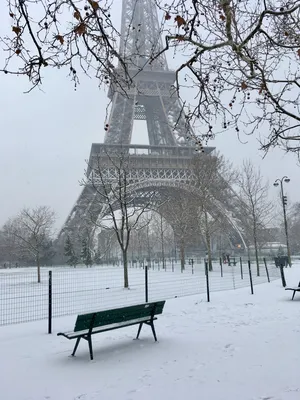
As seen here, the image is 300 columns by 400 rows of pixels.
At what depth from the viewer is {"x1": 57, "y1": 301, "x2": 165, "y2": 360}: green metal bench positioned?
533cm

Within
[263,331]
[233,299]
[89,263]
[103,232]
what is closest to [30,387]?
[263,331]

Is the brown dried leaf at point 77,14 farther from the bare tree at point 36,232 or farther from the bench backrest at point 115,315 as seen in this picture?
the bare tree at point 36,232

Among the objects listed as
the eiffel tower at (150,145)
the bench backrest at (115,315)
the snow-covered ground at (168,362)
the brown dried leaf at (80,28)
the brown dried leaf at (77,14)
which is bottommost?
the snow-covered ground at (168,362)

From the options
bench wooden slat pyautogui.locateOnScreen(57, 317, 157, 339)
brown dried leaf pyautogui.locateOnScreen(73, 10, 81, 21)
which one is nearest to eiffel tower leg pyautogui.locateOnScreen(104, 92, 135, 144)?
bench wooden slat pyautogui.locateOnScreen(57, 317, 157, 339)

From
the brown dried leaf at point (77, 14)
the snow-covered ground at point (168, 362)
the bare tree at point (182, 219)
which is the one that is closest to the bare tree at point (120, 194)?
the bare tree at point (182, 219)

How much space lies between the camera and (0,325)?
25.8 ft

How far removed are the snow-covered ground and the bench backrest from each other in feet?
1.49

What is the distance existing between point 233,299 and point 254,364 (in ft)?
20.0

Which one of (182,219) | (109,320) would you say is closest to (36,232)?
(182,219)

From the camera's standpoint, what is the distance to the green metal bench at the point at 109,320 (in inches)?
210

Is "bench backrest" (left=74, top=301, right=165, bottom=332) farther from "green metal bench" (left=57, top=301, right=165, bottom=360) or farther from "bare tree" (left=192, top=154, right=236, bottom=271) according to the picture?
"bare tree" (left=192, top=154, right=236, bottom=271)

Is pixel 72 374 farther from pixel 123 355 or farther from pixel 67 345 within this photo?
pixel 67 345

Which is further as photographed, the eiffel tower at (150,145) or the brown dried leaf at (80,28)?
the eiffel tower at (150,145)

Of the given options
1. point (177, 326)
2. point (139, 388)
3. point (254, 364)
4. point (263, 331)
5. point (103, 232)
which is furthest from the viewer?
point (103, 232)
